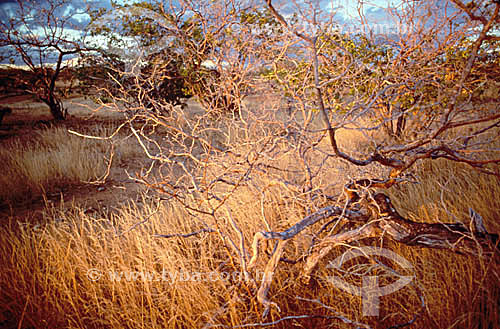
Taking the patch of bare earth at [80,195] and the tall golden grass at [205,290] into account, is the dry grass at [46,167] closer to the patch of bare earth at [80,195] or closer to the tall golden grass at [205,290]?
the patch of bare earth at [80,195]

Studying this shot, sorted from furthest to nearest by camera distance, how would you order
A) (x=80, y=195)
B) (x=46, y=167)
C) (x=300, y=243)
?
1. (x=46, y=167)
2. (x=80, y=195)
3. (x=300, y=243)

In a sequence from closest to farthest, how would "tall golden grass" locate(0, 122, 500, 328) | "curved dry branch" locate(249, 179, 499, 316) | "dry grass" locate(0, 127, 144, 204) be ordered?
"curved dry branch" locate(249, 179, 499, 316) < "tall golden grass" locate(0, 122, 500, 328) < "dry grass" locate(0, 127, 144, 204)

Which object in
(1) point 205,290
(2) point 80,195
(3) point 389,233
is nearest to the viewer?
(3) point 389,233

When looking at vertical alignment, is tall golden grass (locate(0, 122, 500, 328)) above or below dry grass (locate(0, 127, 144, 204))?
below

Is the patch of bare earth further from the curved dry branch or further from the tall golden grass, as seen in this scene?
the curved dry branch

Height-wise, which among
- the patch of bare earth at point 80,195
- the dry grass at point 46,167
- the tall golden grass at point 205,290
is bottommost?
the tall golden grass at point 205,290

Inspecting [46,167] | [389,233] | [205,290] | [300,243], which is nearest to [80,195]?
[46,167]

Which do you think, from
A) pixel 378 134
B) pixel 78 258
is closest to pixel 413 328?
pixel 78 258

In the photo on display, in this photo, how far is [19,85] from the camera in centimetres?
888

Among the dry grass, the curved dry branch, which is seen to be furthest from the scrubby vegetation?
the dry grass

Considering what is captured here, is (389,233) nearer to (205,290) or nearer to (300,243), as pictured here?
(300,243)

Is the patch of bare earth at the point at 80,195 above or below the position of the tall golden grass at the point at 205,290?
above

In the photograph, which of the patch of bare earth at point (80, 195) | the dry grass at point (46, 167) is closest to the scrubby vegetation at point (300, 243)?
the patch of bare earth at point (80, 195)

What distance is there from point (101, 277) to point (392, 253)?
2.35 m
